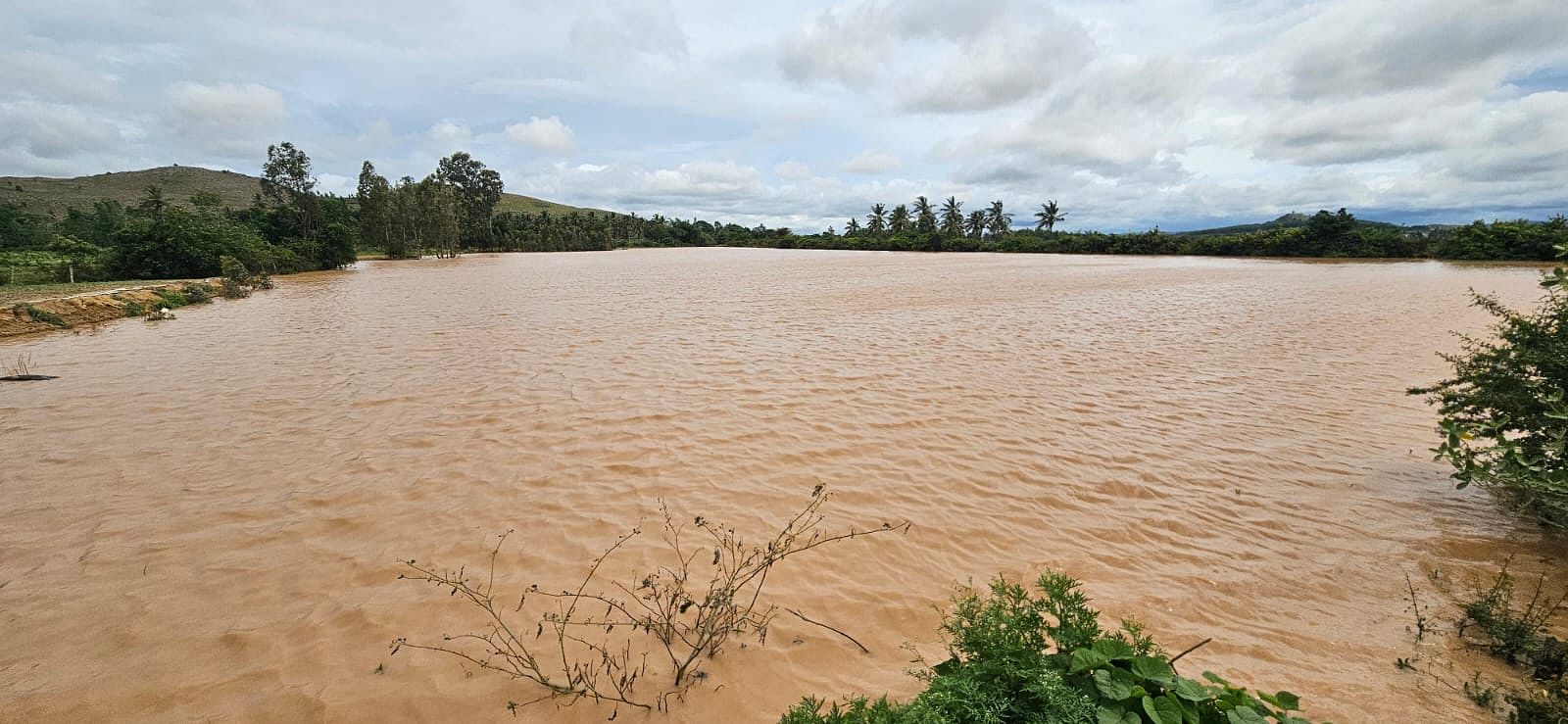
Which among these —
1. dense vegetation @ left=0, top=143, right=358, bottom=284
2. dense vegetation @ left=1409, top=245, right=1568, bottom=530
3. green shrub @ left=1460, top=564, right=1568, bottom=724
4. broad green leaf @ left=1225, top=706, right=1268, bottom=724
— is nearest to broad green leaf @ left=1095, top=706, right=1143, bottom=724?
broad green leaf @ left=1225, top=706, right=1268, bottom=724

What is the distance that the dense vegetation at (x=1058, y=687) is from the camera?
6.44 feet

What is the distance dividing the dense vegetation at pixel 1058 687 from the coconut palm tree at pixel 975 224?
351ft

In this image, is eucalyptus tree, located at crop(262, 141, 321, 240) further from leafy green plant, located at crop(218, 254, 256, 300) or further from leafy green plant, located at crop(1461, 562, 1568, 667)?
leafy green plant, located at crop(1461, 562, 1568, 667)

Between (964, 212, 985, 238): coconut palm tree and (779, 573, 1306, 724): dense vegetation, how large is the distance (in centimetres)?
10691

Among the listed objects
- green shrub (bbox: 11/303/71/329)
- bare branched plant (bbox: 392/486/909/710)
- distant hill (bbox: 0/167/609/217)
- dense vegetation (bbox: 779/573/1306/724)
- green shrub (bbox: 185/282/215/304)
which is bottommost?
bare branched plant (bbox: 392/486/909/710)

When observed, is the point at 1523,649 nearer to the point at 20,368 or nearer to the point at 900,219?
the point at 20,368

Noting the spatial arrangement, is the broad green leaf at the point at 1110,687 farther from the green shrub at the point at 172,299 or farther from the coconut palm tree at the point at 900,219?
the coconut palm tree at the point at 900,219

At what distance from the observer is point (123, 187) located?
4299 inches

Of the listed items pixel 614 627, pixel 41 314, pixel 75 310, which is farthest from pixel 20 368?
pixel 614 627

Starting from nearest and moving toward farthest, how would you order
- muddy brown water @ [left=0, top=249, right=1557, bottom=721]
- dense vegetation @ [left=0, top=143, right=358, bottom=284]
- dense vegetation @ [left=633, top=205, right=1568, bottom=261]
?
muddy brown water @ [left=0, top=249, right=1557, bottom=721] < dense vegetation @ [left=0, top=143, right=358, bottom=284] < dense vegetation @ [left=633, top=205, right=1568, bottom=261]

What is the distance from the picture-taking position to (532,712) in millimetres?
3039

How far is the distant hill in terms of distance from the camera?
8738 cm

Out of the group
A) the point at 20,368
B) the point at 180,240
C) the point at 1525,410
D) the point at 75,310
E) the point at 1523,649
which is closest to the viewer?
the point at 1523,649

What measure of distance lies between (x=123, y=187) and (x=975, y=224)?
161 metres
